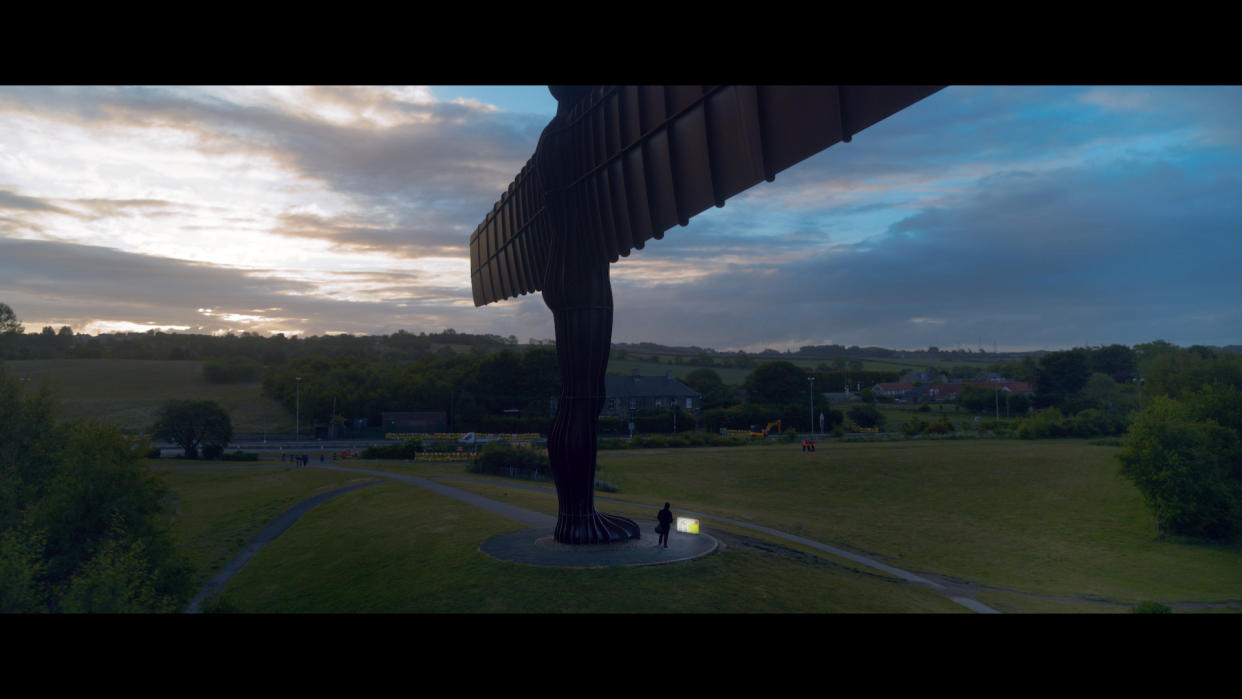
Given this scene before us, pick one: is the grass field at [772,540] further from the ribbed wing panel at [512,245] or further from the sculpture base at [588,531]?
the ribbed wing panel at [512,245]

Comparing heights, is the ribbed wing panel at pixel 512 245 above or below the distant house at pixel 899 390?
above

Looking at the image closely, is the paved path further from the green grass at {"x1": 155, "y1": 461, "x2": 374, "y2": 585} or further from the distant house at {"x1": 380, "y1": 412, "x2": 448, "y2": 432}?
the distant house at {"x1": 380, "y1": 412, "x2": 448, "y2": 432}

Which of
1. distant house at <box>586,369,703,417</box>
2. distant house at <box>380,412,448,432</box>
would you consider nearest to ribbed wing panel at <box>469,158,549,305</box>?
distant house at <box>380,412,448,432</box>

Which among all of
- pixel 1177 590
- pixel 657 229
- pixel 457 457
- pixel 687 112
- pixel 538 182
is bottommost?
pixel 1177 590

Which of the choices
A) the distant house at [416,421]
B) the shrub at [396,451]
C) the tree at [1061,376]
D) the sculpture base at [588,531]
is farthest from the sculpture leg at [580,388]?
the tree at [1061,376]

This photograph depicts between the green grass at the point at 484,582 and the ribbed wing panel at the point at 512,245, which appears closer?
the green grass at the point at 484,582
